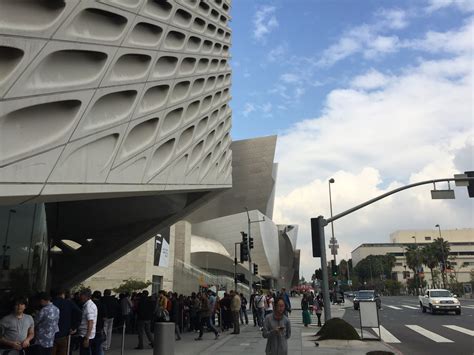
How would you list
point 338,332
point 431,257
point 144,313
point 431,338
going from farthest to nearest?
point 431,257 < point 431,338 < point 338,332 < point 144,313

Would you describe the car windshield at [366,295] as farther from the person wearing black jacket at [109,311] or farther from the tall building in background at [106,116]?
the person wearing black jacket at [109,311]

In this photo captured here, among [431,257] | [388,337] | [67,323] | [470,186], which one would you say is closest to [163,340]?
[67,323]

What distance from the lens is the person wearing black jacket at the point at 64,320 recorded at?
749 cm

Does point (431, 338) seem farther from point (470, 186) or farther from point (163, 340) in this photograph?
point (163, 340)

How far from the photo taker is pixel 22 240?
1365cm

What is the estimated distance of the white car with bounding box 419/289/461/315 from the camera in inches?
1005

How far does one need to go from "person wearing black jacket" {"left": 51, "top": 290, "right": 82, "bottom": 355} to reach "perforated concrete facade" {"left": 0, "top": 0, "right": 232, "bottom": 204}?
192 cm

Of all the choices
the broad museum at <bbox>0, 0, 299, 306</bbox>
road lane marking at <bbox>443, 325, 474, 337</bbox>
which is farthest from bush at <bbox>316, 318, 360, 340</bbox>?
the broad museum at <bbox>0, 0, 299, 306</bbox>

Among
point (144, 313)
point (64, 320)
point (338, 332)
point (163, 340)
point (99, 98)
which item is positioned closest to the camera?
point (163, 340)

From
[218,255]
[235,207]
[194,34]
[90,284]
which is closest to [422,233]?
[235,207]

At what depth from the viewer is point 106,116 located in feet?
31.7

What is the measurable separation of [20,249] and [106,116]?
6690 mm

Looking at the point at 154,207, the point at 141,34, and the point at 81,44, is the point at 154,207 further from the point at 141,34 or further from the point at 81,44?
the point at 81,44

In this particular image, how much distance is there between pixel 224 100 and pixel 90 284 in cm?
2050
